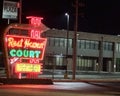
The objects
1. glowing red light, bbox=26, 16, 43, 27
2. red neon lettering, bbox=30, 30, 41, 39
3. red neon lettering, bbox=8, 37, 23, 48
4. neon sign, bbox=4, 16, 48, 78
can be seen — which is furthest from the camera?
→ glowing red light, bbox=26, 16, 43, 27

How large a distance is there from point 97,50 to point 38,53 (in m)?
60.0

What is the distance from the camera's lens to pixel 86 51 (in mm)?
104375

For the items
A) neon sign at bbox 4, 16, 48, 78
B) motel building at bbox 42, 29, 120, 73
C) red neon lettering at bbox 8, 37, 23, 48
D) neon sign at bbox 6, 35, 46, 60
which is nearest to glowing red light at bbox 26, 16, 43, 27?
neon sign at bbox 4, 16, 48, 78

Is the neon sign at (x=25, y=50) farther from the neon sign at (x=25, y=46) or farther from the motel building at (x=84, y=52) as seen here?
the motel building at (x=84, y=52)

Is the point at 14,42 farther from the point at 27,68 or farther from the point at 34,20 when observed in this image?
the point at 34,20

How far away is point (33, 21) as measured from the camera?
155 feet

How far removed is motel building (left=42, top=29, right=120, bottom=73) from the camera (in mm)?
98000

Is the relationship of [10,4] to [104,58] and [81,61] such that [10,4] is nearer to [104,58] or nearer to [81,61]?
[81,61]

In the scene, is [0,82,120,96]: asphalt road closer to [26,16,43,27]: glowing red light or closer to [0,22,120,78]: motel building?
[26,16,43,27]: glowing red light

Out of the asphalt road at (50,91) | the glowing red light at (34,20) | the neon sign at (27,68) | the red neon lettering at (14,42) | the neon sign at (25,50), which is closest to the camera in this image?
the asphalt road at (50,91)

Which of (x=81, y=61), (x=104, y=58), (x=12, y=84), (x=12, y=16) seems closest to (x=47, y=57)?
(x=81, y=61)

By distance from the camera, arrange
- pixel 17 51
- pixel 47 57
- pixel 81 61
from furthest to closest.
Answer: pixel 81 61, pixel 47 57, pixel 17 51

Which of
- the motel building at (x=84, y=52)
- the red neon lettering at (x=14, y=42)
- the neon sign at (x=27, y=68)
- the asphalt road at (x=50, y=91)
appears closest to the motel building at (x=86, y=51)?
the motel building at (x=84, y=52)

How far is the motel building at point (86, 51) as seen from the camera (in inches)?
3858
